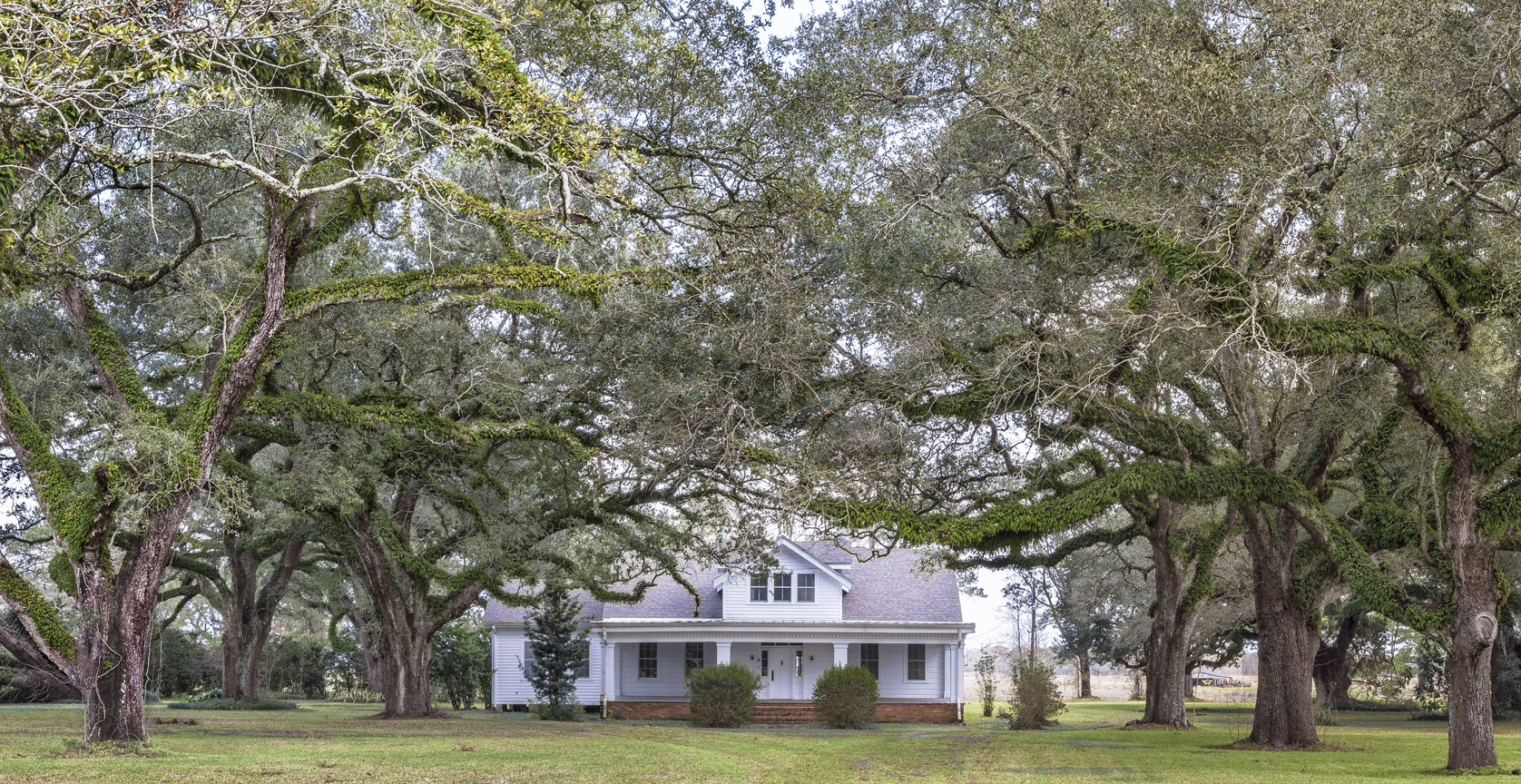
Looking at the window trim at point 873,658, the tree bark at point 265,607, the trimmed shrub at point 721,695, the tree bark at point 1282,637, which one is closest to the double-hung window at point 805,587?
the window trim at point 873,658

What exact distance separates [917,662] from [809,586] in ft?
13.8

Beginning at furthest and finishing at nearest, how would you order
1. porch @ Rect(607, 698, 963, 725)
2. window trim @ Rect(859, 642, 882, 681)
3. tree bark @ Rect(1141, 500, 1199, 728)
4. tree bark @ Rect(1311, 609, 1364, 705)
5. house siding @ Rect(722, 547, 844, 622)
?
tree bark @ Rect(1311, 609, 1364, 705), window trim @ Rect(859, 642, 882, 681), house siding @ Rect(722, 547, 844, 622), porch @ Rect(607, 698, 963, 725), tree bark @ Rect(1141, 500, 1199, 728)

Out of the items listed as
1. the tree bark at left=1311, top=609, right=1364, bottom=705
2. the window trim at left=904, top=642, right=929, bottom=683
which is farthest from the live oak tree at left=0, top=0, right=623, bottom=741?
the tree bark at left=1311, top=609, right=1364, bottom=705

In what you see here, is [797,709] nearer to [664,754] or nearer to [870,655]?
[870,655]

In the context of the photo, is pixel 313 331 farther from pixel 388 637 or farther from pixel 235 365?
pixel 388 637

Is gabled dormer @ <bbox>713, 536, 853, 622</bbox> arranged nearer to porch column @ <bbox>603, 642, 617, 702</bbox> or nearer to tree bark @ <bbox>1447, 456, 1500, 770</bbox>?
porch column @ <bbox>603, 642, 617, 702</bbox>

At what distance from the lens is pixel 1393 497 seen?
59.6ft

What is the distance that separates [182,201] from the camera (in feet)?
52.0

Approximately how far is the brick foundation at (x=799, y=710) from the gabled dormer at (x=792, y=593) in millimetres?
2614

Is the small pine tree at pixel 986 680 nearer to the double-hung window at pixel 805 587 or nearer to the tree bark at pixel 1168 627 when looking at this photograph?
the double-hung window at pixel 805 587

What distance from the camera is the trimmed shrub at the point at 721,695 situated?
27.3 metres

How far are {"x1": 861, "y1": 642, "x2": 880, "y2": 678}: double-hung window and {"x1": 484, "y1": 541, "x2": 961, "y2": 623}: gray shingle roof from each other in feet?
4.34

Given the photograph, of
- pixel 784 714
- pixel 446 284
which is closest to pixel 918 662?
pixel 784 714

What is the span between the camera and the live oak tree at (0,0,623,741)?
10031 millimetres
